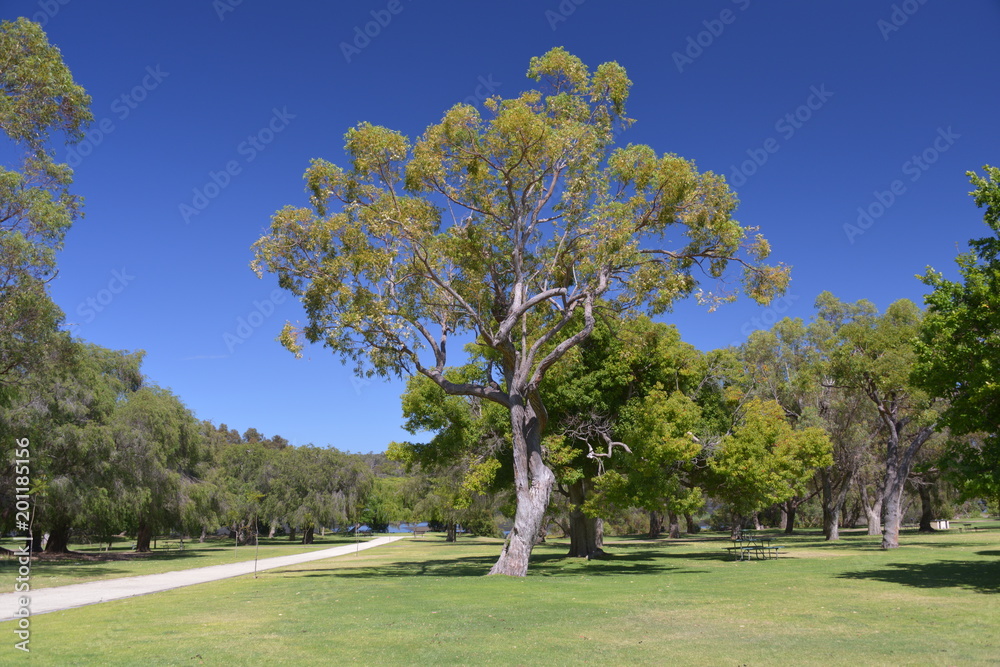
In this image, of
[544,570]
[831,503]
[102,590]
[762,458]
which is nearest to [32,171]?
[102,590]

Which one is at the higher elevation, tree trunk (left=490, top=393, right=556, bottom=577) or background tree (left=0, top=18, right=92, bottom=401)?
background tree (left=0, top=18, right=92, bottom=401)

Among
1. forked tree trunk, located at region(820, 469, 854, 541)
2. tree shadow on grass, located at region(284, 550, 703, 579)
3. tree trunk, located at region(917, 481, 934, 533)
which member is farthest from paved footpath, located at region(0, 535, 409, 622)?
tree trunk, located at region(917, 481, 934, 533)

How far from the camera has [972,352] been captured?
1451 cm

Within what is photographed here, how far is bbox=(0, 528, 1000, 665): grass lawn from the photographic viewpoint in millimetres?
7891

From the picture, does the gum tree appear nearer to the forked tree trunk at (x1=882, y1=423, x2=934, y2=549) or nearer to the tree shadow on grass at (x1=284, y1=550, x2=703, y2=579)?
the tree shadow on grass at (x1=284, y1=550, x2=703, y2=579)

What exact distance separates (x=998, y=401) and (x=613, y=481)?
11.8 meters

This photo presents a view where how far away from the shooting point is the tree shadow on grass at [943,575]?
14898mm

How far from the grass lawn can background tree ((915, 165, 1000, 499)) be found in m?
2.63

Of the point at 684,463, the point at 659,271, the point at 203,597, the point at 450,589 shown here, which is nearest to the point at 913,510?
the point at 684,463

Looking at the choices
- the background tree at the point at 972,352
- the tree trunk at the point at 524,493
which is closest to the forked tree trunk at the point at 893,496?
the background tree at the point at 972,352

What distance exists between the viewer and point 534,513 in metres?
19.6

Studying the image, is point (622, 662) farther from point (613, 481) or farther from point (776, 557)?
point (776, 557)

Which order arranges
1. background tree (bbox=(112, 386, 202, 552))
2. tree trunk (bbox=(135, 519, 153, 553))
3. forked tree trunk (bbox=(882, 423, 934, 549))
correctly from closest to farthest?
forked tree trunk (bbox=(882, 423, 934, 549)), background tree (bbox=(112, 386, 202, 552)), tree trunk (bbox=(135, 519, 153, 553))

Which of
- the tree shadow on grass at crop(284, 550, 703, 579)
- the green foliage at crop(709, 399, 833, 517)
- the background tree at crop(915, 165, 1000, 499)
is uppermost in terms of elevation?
the background tree at crop(915, 165, 1000, 499)
